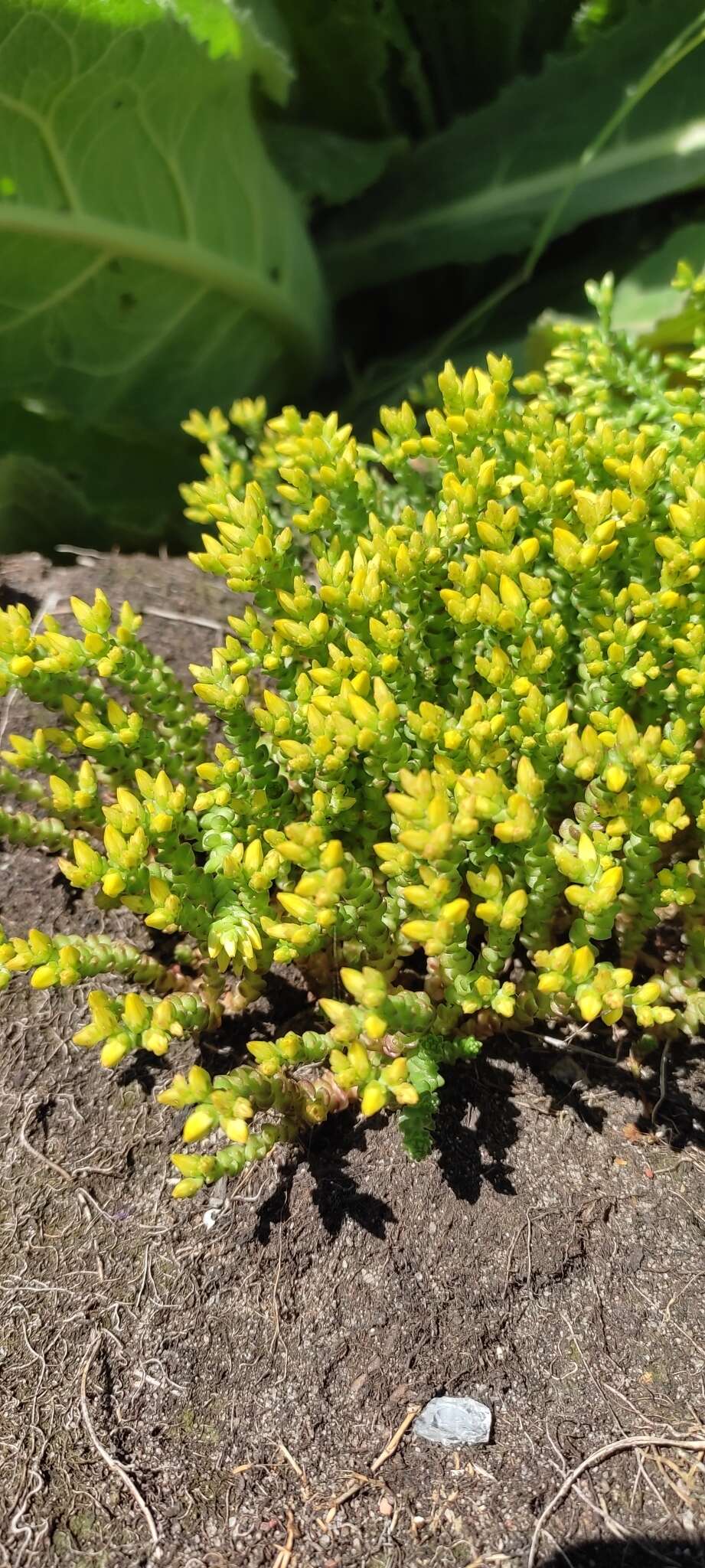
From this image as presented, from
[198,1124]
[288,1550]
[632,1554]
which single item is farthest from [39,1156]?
[632,1554]

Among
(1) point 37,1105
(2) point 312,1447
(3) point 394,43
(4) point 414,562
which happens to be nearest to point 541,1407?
(2) point 312,1447

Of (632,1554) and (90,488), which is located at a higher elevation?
(90,488)

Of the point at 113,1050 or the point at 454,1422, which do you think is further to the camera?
the point at 454,1422

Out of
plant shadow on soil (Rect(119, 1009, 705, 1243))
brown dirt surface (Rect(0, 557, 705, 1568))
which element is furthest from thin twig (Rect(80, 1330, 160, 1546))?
plant shadow on soil (Rect(119, 1009, 705, 1243))

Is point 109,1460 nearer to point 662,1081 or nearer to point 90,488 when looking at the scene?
point 662,1081

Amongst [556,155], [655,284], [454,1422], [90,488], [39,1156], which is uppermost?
[556,155]

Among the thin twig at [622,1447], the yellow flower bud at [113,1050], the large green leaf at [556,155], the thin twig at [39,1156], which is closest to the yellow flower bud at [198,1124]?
the yellow flower bud at [113,1050]

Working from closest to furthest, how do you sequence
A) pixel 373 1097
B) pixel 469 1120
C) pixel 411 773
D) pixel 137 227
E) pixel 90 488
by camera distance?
1. pixel 373 1097
2. pixel 411 773
3. pixel 469 1120
4. pixel 137 227
5. pixel 90 488

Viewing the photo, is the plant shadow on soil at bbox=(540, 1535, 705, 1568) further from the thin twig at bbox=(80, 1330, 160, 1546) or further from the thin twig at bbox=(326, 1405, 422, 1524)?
the thin twig at bbox=(80, 1330, 160, 1546)

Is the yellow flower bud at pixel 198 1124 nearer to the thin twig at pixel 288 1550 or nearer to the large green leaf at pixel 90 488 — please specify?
the thin twig at pixel 288 1550
